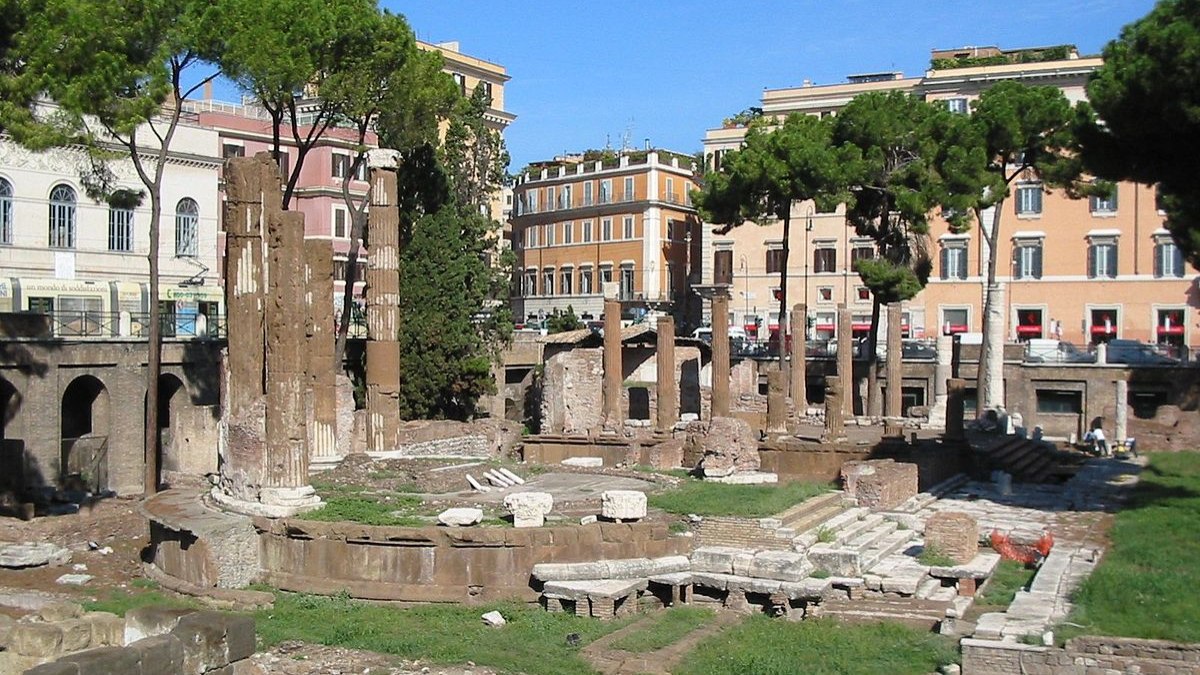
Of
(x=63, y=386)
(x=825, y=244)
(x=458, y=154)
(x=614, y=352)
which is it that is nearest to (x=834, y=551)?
(x=614, y=352)

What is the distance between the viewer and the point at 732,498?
19.1 meters

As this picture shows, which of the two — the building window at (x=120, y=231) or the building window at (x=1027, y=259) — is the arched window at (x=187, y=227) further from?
the building window at (x=1027, y=259)

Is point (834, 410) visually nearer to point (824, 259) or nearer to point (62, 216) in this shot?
point (62, 216)

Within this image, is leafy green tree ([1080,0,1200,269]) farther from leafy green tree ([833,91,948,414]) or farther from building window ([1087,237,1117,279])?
building window ([1087,237,1117,279])

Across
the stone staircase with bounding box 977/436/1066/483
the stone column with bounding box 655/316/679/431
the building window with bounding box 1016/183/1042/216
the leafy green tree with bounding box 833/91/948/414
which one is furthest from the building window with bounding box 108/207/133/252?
the building window with bounding box 1016/183/1042/216

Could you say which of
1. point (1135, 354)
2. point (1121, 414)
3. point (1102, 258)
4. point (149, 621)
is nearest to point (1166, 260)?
point (1102, 258)

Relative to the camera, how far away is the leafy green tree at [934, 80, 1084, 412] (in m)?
33.3

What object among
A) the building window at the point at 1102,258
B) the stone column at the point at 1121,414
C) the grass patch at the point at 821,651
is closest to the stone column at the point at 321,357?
the grass patch at the point at 821,651

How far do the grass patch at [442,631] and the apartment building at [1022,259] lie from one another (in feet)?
107

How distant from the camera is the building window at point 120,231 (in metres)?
33.3

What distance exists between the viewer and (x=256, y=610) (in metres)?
14.8

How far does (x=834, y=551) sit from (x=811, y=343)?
103ft

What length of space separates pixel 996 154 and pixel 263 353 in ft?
77.6

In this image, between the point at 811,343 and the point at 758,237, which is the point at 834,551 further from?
the point at 758,237
